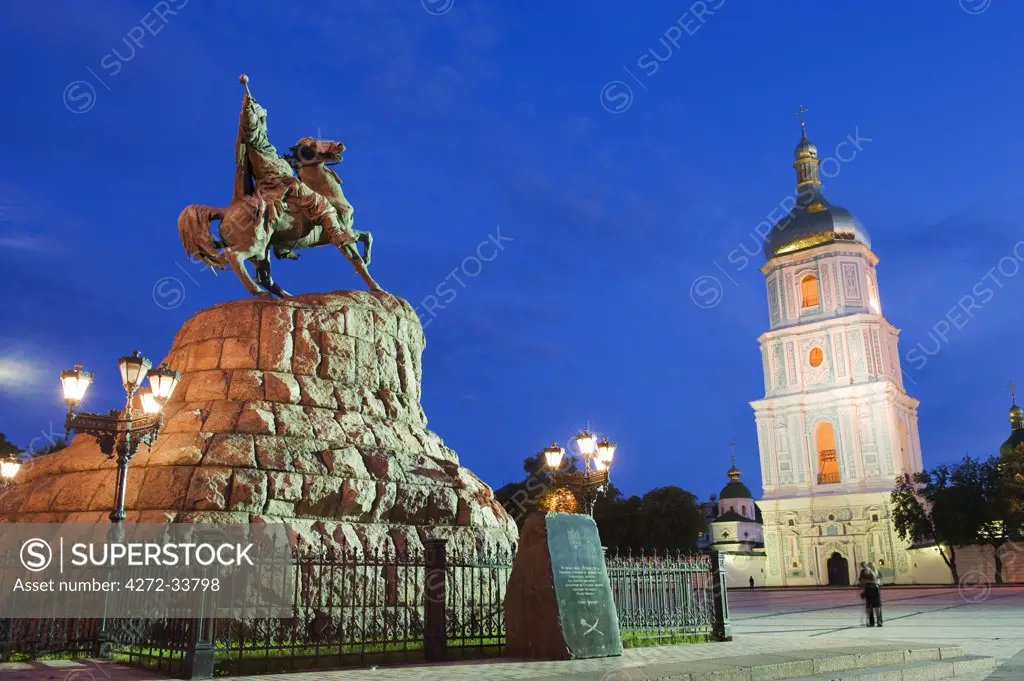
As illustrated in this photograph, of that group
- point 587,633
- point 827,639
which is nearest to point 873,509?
point 827,639

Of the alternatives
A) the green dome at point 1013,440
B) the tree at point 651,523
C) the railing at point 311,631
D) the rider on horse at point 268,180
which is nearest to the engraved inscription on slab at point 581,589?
the railing at point 311,631

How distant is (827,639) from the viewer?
488 inches

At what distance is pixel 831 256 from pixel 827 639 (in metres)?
48.3

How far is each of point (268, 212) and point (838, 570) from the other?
154 feet

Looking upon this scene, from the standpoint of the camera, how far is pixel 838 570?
5206 centimetres

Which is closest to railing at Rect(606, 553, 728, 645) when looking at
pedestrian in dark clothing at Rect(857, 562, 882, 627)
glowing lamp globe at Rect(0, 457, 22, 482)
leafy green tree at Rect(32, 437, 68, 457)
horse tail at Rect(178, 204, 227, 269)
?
pedestrian in dark clothing at Rect(857, 562, 882, 627)

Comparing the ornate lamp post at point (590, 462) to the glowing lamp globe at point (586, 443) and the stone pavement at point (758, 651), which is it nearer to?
the glowing lamp globe at point (586, 443)

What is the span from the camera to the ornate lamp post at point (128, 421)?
10.2m

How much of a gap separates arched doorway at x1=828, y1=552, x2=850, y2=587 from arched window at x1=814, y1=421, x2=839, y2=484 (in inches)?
189

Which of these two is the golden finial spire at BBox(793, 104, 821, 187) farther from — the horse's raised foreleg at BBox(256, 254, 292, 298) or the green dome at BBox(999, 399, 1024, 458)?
the horse's raised foreleg at BBox(256, 254, 292, 298)

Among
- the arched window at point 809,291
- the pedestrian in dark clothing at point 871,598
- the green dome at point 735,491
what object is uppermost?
the arched window at point 809,291

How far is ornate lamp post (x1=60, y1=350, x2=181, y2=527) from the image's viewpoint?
1018 cm

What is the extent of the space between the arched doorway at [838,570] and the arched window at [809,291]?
1634cm

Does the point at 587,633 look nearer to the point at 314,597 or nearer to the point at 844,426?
the point at 314,597
